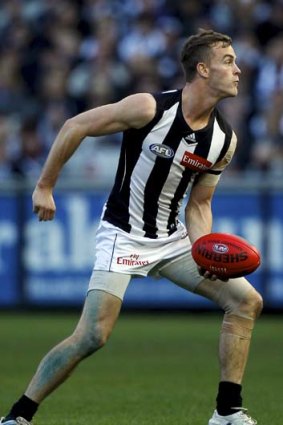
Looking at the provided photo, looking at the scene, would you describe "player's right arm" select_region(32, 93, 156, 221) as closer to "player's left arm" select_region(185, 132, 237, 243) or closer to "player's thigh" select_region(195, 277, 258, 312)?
"player's left arm" select_region(185, 132, 237, 243)

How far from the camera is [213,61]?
7477mm

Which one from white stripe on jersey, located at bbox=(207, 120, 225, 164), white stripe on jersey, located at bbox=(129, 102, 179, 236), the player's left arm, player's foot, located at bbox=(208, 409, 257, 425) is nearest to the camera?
player's foot, located at bbox=(208, 409, 257, 425)

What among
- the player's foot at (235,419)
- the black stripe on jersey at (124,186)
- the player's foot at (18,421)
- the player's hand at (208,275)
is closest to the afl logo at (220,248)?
the player's hand at (208,275)

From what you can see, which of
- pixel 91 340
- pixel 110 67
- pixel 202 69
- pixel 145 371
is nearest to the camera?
pixel 91 340

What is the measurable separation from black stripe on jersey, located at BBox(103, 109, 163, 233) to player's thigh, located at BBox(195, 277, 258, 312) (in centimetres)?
60

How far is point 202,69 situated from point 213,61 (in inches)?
3.2

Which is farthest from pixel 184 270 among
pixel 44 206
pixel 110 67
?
pixel 110 67

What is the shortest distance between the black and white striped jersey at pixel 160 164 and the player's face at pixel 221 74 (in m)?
0.21

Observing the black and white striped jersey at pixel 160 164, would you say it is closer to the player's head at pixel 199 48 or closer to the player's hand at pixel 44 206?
the player's head at pixel 199 48

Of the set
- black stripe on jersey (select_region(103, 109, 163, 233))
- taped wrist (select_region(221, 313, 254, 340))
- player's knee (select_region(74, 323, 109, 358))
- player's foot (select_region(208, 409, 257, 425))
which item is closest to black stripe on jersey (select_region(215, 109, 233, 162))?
black stripe on jersey (select_region(103, 109, 163, 233))

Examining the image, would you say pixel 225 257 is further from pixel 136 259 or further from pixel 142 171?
pixel 142 171

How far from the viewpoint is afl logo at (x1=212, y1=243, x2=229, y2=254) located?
7.35 metres

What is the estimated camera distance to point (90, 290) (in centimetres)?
732

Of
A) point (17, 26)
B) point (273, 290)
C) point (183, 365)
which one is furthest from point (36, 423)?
point (17, 26)
